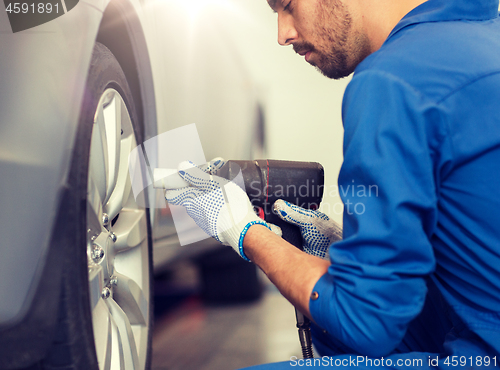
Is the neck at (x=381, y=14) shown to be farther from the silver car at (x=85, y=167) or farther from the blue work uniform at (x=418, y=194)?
the silver car at (x=85, y=167)

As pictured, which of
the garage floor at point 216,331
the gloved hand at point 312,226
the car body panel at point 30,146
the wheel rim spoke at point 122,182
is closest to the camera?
the car body panel at point 30,146

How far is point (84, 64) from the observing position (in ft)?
2.01

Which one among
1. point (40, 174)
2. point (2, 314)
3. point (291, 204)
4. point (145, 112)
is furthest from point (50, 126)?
point (291, 204)

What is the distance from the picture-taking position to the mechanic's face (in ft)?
2.57

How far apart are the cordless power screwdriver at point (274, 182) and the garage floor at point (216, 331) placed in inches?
10.2

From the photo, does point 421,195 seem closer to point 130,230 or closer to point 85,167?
point 85,167

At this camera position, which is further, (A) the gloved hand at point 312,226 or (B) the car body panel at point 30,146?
(A) the gloved hand at point 312,226

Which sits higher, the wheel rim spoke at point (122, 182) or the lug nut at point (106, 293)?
the wheel rim spoke at point (122, 182)

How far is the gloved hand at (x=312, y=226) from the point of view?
100cm

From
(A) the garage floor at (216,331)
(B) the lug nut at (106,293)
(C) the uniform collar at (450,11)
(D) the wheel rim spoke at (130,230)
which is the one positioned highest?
(C) the uniform collar at (450,11)

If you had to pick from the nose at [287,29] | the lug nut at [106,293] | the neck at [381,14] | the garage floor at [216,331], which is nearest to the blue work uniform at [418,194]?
the neck at [381,14]

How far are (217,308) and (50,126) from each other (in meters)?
0.99

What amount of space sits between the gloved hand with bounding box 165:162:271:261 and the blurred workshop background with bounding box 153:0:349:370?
0.39 metres

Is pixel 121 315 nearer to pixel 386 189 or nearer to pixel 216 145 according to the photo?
pixel 216 145
